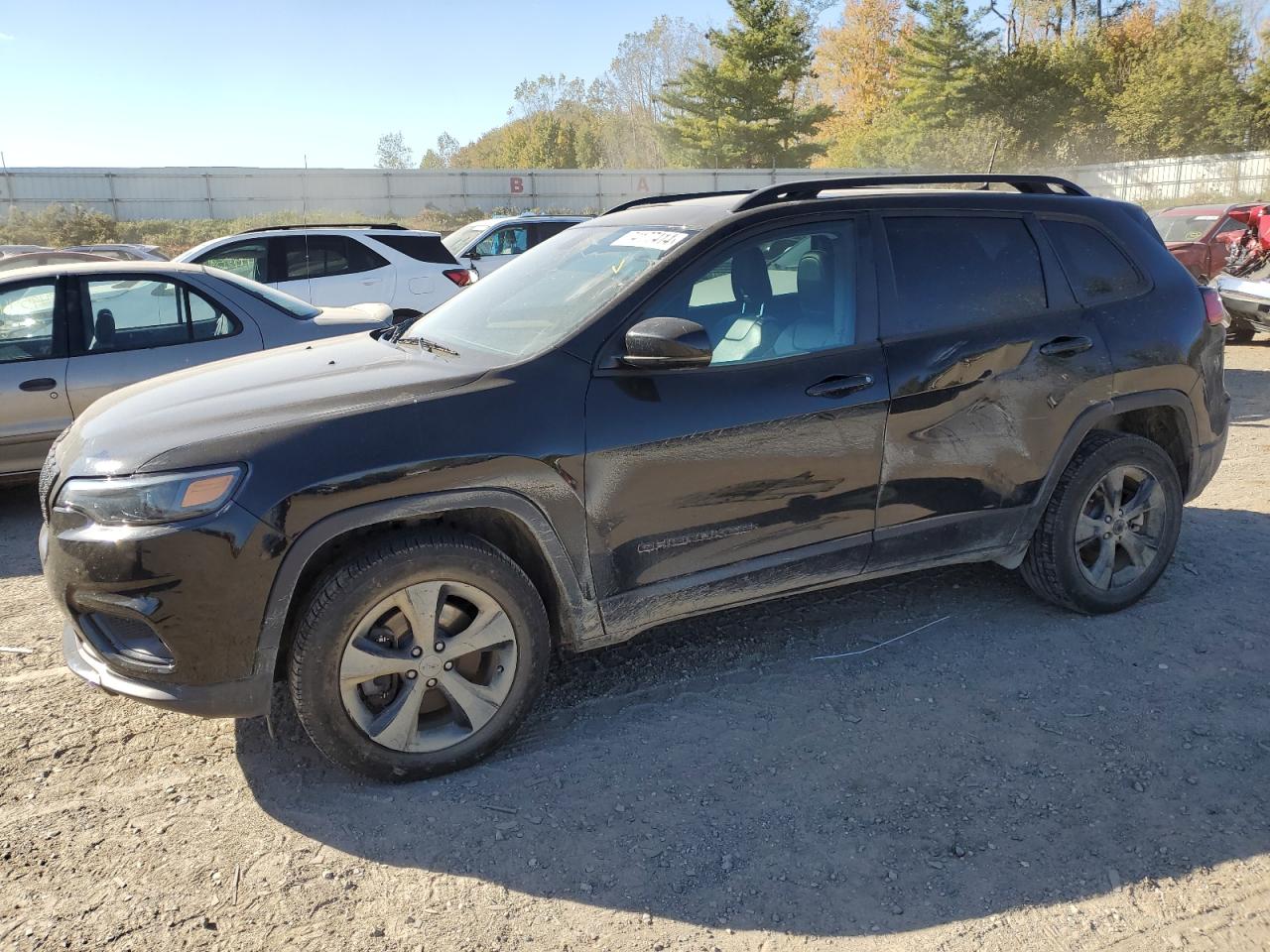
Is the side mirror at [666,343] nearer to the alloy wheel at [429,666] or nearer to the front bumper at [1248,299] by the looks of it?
the alloy wheel at [429,666]

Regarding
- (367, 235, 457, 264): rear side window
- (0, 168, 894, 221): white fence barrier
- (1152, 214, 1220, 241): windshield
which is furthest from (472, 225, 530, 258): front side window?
(0, 168, 894, 221): white fence barrier

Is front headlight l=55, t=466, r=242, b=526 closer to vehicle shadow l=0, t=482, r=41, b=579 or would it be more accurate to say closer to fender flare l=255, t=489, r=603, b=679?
fender flare l=255, t=489, r=603, b=679

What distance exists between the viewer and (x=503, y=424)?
3.07 metres

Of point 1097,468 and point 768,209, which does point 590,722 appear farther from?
point 1097,468

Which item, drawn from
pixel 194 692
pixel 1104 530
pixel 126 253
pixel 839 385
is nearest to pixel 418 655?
pixel 194 692

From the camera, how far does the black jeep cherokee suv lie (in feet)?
9.40

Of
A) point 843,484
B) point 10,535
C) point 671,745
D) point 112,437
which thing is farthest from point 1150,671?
point 10,535

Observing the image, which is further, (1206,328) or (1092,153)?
(1092,153)

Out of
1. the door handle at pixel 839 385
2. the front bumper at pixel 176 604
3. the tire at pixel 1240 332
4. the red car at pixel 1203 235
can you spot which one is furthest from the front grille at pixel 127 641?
the red car at pixel 1203 235

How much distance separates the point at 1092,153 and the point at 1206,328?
58.3 metres

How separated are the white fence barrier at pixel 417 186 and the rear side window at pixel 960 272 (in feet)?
124

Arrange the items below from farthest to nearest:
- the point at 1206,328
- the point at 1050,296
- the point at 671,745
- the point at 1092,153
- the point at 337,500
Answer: the point at 1092,153
the point at 1206,328
the point at 1050,296
the point at 671,745
the point at 337,500

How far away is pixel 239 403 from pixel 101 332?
3.81 meters

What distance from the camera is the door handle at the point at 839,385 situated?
11.5 ft
